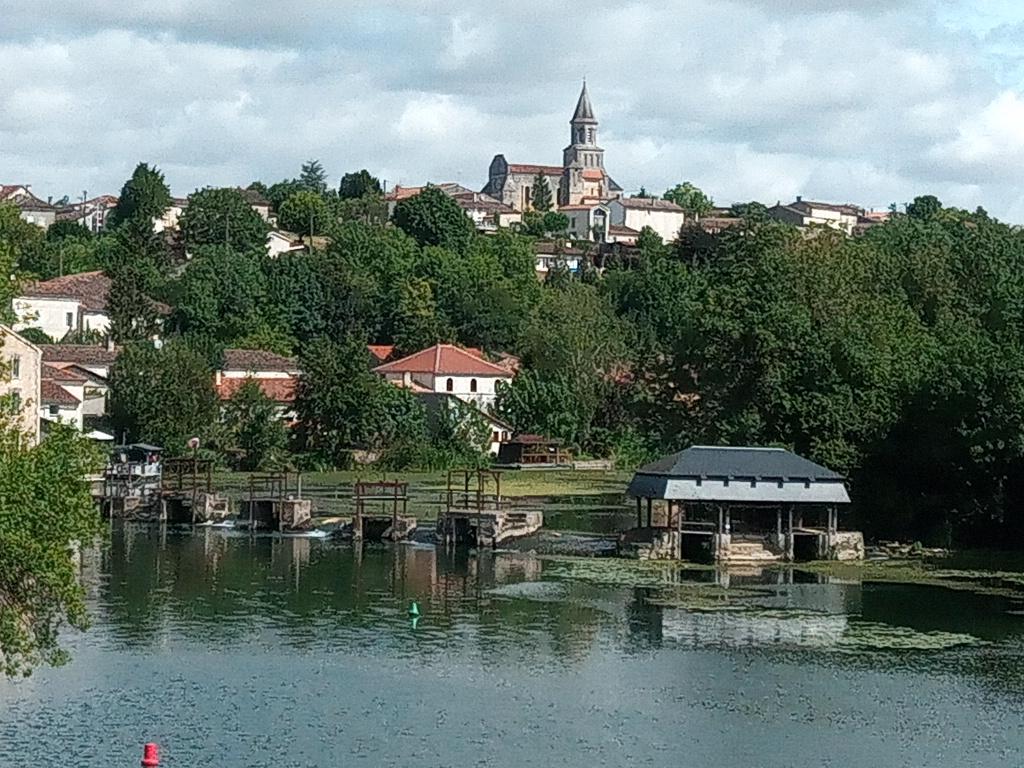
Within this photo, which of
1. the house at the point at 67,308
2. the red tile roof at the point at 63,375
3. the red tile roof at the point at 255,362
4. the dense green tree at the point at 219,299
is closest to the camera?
the red tile roof at the point at 63,375

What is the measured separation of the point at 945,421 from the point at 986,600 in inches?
479

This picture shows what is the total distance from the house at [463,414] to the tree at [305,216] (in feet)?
170

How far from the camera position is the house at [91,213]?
180m

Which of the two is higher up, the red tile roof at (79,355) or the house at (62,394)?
the red tile roof at (79,355)

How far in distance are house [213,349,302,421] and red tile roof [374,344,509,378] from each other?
5.65 m

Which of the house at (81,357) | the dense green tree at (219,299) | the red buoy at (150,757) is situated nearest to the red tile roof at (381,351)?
the dense green tree at (219,299)

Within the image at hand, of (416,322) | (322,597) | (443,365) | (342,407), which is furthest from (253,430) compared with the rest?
(322,597)

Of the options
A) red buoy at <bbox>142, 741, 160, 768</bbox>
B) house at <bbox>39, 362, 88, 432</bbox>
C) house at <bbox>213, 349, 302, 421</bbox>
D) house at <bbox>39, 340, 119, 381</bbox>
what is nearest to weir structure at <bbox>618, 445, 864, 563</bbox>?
red buoy at <bbox>142, 741, 160, 768</bbox>

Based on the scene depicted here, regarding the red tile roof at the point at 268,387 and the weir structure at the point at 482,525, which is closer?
the weir structure at the point at 482,525

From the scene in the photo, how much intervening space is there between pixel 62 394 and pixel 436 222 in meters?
67.5

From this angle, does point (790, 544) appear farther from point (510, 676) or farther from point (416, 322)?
point (416, 322)

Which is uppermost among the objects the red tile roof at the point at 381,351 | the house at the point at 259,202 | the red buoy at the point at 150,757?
the house at the point at 259,202

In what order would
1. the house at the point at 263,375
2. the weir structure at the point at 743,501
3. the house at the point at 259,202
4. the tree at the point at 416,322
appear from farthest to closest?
the house at the point at 259,202
the tree at the point at 416,322
the house at the point at 263,375
the weir structure at the point at 743,501

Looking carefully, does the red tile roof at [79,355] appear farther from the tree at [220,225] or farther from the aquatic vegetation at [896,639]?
the aquatic vegetation at [896,639]
